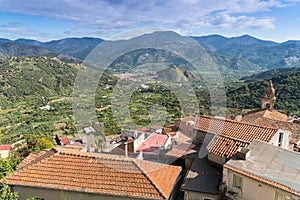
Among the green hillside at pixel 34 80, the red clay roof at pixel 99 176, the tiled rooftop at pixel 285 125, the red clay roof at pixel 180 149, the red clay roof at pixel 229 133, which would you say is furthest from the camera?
the green hillside at pixel 34 80

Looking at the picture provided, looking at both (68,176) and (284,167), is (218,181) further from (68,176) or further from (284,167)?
(68,176)

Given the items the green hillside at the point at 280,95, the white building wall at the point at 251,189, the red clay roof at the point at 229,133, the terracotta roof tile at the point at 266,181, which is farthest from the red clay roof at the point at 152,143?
the green hillside at the point at 280,95

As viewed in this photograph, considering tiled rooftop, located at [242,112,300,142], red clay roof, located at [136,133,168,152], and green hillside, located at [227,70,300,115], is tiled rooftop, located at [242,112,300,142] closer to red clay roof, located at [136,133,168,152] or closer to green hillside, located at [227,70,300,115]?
red clay roof, located at [136,133,168,152]

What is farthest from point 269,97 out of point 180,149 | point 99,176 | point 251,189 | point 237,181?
point 99,176

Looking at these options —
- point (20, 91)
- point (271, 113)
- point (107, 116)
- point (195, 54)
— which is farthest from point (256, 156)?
point (20, 91)

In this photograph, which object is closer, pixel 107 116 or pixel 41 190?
pixel 41 190

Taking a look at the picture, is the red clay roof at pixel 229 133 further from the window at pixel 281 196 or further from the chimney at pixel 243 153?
the window at pixel 281 196

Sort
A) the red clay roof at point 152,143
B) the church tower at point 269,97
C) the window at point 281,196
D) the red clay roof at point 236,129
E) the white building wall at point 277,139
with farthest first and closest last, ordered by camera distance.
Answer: the church tower at point 269,97
the red clay roof at point 152,143
the red clay roof at point 236,129
the white building wall at point 277,139
the window at point 281,196
